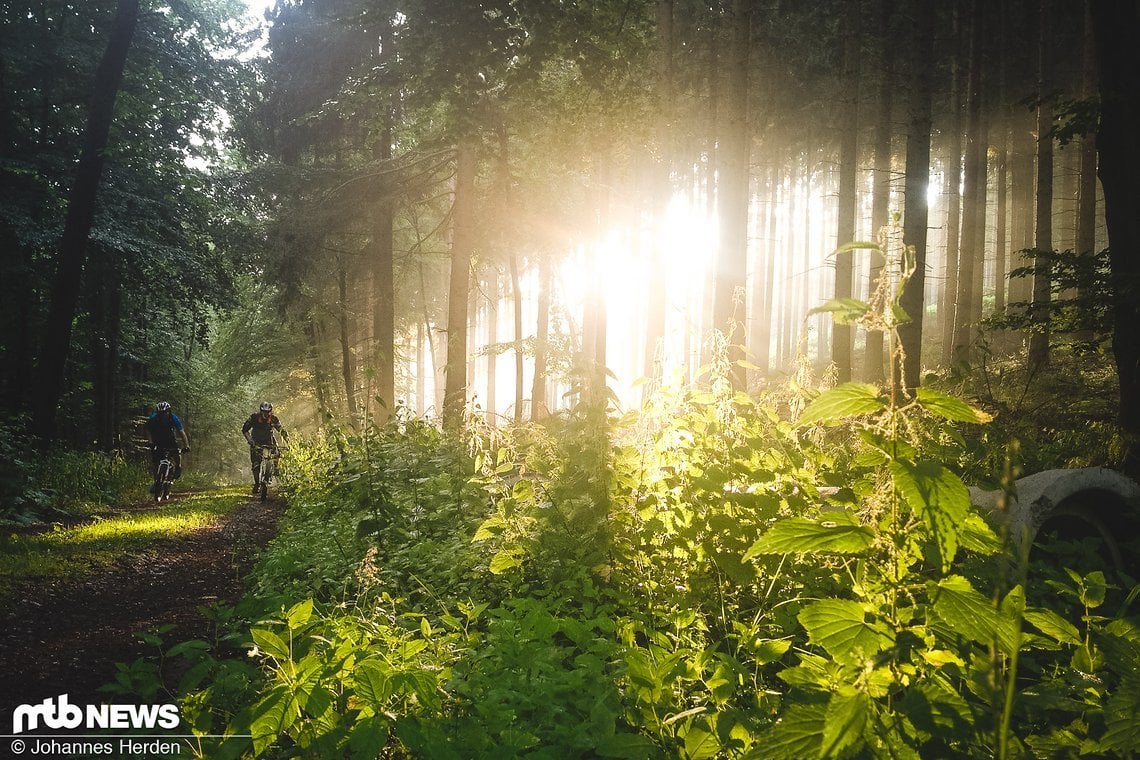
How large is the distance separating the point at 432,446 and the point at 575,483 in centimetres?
453

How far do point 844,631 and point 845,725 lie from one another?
0.80 ft

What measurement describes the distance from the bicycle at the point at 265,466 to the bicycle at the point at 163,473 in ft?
5.56

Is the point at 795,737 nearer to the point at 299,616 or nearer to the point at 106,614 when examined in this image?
the point at 299,616

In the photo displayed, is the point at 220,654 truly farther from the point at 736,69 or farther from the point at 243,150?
the point at 243,150

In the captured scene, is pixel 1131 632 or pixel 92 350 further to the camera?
pixel 92 350

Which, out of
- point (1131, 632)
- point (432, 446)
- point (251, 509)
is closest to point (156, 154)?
point (251, 509)

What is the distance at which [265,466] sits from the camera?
1358 cm

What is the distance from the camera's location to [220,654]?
14.6 ft

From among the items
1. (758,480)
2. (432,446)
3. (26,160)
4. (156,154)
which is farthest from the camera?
A: (156,154)

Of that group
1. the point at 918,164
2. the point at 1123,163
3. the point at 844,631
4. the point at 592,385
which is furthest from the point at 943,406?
the point at 918,164

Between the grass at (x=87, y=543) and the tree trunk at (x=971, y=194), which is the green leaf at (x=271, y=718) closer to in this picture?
the grass at (x=87, y=543)

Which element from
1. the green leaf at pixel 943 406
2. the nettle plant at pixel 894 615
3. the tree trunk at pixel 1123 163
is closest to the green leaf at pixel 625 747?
the nettle plant at pixel 894 615

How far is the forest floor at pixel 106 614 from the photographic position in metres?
4.00

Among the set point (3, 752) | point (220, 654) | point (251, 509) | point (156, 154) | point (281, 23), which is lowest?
point (251, 509)
